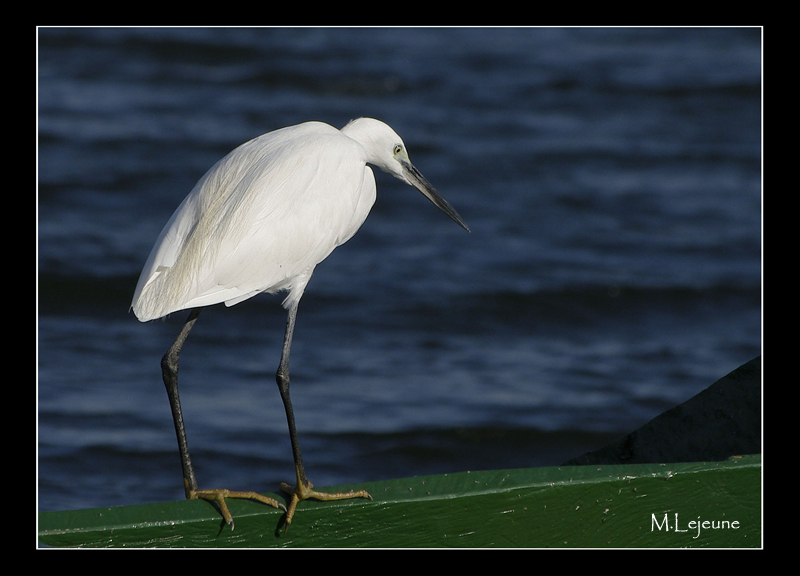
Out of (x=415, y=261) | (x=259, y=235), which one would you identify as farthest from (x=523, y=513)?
(x=415, y=261)

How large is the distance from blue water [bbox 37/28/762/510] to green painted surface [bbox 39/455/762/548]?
2.29 meters

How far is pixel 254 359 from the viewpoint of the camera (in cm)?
616

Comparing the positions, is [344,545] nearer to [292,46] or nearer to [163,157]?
[163,157]

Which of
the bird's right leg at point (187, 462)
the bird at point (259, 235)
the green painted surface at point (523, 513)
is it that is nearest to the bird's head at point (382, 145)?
the bird at point (259, 235)

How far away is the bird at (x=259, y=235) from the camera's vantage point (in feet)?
8.68

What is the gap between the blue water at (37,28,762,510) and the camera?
5352mm

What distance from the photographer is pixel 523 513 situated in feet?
8.76

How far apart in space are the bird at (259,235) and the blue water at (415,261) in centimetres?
221

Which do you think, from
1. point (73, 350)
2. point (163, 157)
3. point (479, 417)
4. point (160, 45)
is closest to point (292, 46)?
point (160, 45)

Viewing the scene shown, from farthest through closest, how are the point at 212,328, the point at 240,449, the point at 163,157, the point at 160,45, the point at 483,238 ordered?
the point at 160,45 < the point at 163,157 < the point at 483,238 < the point at 212,328 < the point at 240,449

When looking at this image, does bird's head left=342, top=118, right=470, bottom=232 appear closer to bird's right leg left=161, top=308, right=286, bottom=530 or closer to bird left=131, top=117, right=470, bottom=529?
bird left=131, top=117, right=470, bottom=529

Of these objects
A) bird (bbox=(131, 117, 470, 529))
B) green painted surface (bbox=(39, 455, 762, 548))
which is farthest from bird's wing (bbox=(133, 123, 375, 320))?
green painted surface (bbox=(39, 455, 762, 548))

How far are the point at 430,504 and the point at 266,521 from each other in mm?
484

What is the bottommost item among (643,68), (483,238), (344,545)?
(344,545)
